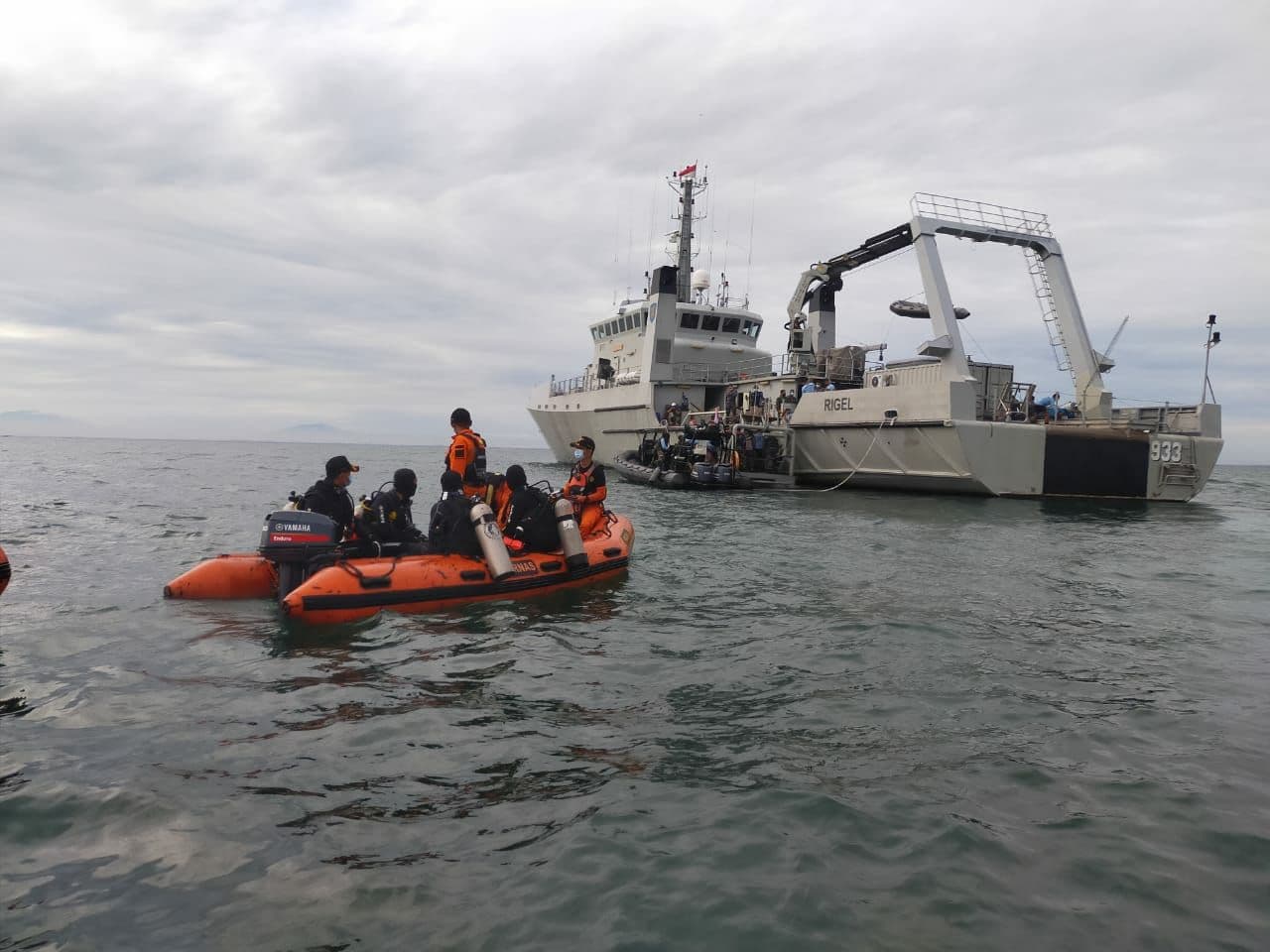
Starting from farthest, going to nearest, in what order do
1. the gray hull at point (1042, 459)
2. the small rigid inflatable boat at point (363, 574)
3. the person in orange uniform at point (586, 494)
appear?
the gray hull at point (1042, 459) < the person in orange uniform at point (586, 494) < the small rigid inflatable boat at point (363, 574)

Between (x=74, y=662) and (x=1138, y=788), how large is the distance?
6936 mm

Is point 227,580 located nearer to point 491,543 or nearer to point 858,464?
point 491,543

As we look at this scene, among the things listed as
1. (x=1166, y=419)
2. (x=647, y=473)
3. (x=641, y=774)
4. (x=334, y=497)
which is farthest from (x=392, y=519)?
(x=1166, y=419)

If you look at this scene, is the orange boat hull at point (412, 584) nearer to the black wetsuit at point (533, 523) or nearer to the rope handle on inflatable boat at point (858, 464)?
the black wetsuit at point (533, 523)

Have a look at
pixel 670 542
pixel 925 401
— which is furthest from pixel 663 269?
pixel 670 542

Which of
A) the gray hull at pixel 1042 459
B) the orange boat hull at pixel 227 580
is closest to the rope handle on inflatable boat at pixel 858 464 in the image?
the gray hull at pixel 1042 459

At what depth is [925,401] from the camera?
63.7ft

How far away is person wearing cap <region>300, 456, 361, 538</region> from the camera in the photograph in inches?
295

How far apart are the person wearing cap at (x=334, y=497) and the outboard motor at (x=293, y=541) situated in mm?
302

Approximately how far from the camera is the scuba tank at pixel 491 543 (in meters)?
7.46

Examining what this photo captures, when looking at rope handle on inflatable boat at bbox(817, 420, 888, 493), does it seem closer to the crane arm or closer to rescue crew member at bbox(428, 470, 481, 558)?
the crane arm

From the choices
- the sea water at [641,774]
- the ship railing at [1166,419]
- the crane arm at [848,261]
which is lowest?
the sea water at [641,774]

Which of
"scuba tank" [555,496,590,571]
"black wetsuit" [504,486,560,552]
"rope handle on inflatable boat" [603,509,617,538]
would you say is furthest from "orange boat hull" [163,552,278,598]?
"rope handle on inflatable boat" [603,509,617,538]

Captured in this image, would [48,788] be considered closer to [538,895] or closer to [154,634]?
[538,895]
